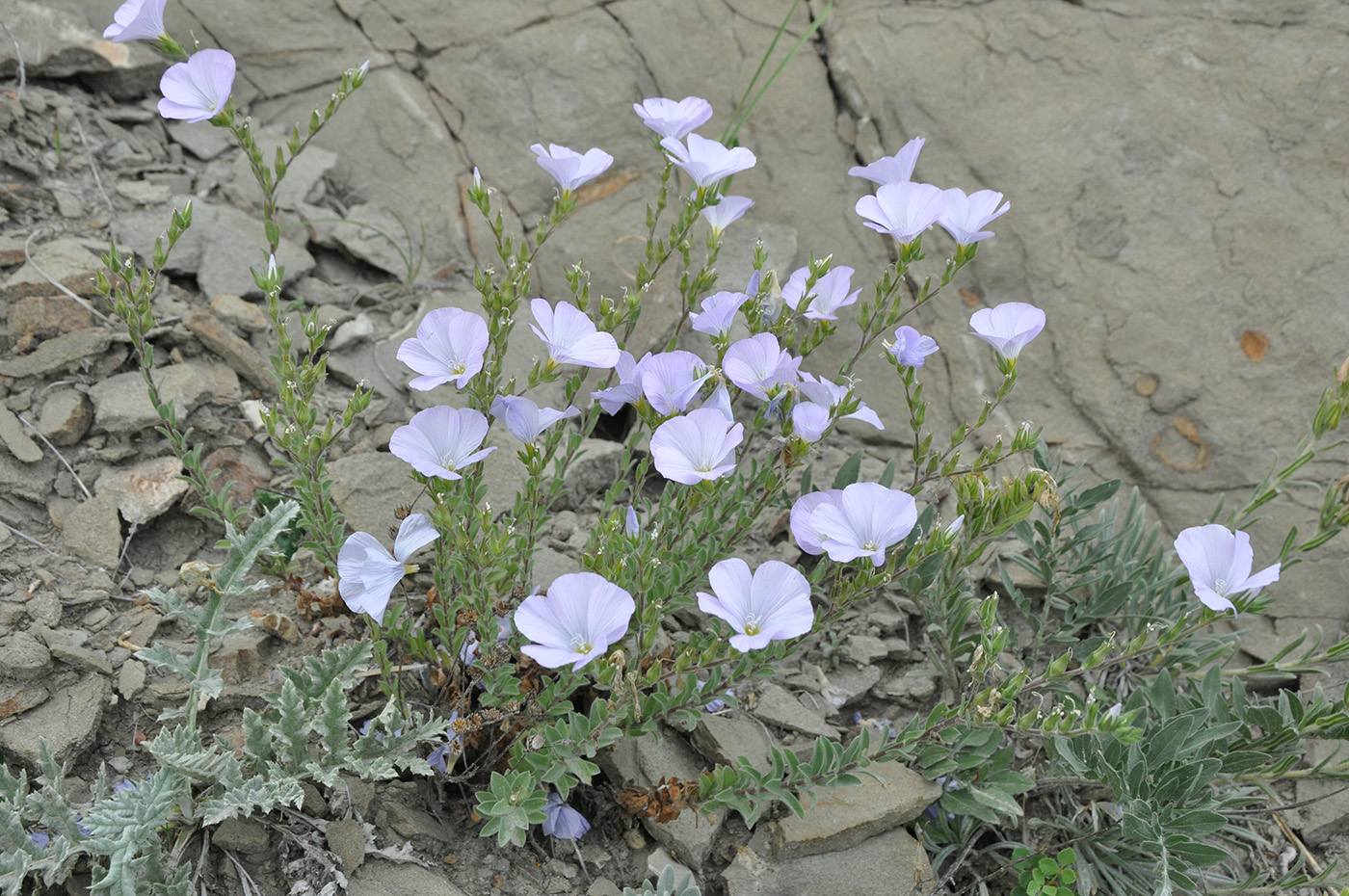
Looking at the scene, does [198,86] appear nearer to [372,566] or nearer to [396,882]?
[372,566]

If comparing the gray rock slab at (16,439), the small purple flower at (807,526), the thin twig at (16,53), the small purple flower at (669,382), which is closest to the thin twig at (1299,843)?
the small purple flower at (807,526)

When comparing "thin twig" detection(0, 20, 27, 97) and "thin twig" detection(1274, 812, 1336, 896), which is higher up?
"thin twig" detection(0, 20, 27, 97)

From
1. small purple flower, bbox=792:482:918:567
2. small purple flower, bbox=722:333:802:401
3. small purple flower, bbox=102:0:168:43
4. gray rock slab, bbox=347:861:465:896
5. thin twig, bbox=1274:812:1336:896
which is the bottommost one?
thin twig, bbox=1274:812:1336:896

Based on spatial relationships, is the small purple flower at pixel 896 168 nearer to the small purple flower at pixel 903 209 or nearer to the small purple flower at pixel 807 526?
the small purple flower at pixel 903 209

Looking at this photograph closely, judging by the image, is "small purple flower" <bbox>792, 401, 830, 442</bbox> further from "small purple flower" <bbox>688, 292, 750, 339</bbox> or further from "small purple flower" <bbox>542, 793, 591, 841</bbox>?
"small purple flower" <bbox>542, 793, 591, 841</bbox>

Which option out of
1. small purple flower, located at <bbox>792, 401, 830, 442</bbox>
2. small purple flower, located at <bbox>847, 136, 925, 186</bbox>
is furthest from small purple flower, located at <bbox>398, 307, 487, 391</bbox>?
small purple flower, located at <bbox>847, 136, 925, 186</bbox>

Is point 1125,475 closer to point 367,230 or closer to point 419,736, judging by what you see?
point 419,736

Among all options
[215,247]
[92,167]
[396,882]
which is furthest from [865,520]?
[92,167]

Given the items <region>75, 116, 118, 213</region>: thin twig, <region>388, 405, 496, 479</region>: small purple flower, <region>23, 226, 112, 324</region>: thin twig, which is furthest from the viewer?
<region>75, 116, 118, 213</region>: thin twig

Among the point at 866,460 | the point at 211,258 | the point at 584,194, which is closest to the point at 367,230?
the point at 211,258
